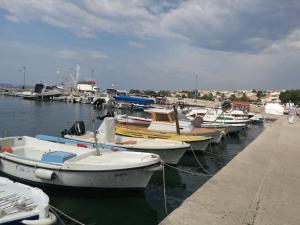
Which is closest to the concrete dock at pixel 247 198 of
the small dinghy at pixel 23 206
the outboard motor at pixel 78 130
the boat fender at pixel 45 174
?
the small dinghy at pixel 23 206

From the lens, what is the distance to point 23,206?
7.06 meters

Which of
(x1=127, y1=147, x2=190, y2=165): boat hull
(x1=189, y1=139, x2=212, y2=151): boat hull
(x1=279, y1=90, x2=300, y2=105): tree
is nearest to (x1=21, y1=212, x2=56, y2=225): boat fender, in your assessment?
(x1=127, y1=147, x2=190, y2=165): boat hull

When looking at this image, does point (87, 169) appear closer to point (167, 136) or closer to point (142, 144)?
point (142, 144)

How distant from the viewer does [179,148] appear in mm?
15891

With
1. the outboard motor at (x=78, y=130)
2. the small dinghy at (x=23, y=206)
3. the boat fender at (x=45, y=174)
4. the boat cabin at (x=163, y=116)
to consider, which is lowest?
the boat fender at (x=45, y=174)

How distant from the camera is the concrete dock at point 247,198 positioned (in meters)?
7.05

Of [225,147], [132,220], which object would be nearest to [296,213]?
[132,220]

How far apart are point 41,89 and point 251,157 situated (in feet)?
301

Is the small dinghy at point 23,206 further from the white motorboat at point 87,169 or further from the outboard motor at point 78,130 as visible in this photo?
the outboard motor at point 78,130

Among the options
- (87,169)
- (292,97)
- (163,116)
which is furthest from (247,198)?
(292,97)

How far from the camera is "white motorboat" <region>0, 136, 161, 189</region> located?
11016mm

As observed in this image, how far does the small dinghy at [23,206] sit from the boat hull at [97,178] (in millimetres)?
2820

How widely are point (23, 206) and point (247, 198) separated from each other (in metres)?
5.33

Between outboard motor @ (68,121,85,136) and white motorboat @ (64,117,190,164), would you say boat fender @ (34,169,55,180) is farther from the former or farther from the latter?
outboard motor @ (68,121,85,136)
